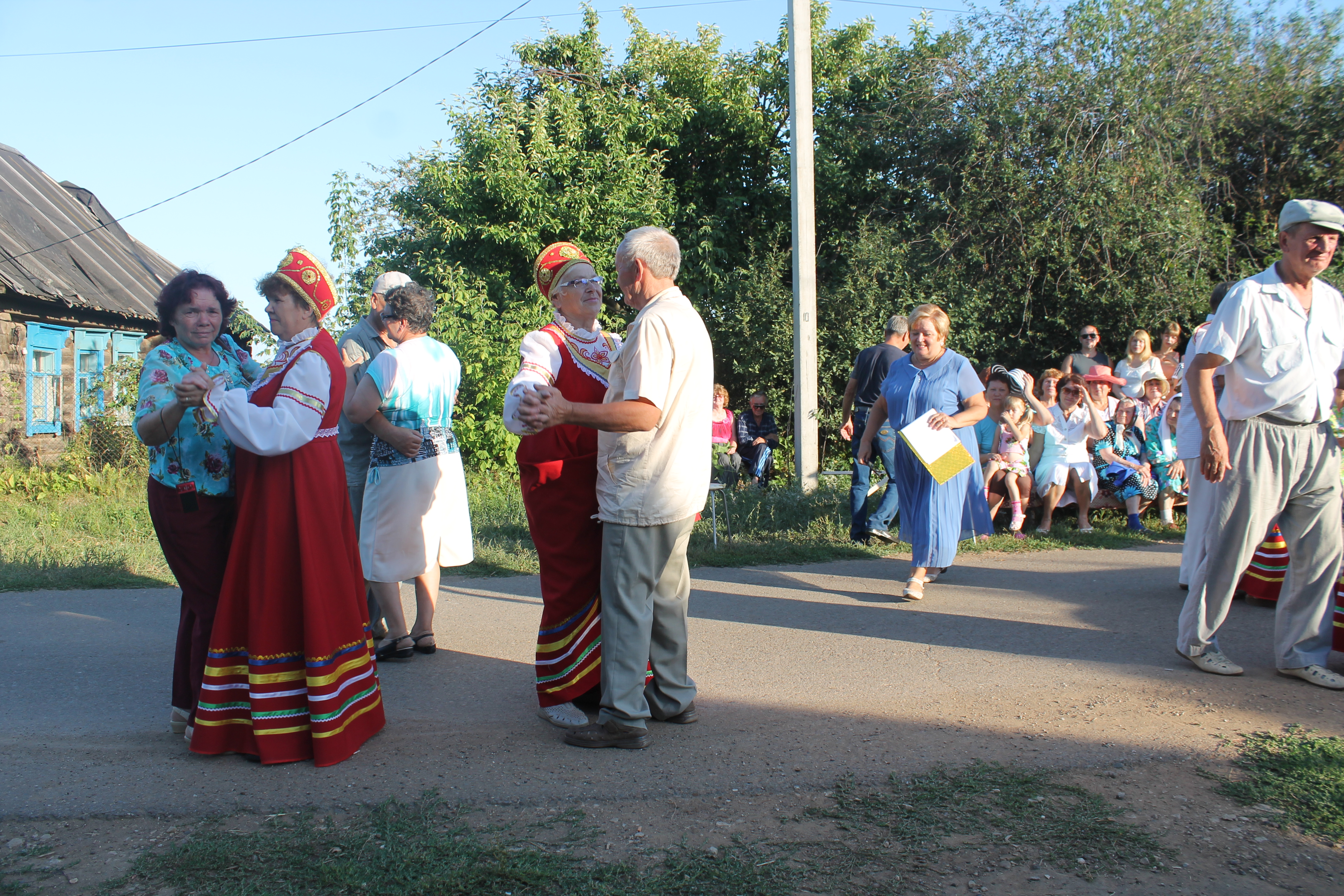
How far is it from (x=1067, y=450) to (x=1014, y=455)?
1.92 ft

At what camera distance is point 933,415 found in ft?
19.8

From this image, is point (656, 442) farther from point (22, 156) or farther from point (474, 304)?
point (22, 156)

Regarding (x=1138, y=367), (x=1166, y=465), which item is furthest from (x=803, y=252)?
(x=1166, y=465)

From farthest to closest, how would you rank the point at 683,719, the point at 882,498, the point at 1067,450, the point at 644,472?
the point at 1067,450, the point at 882,498, the point at 683,719, the point at 644,472

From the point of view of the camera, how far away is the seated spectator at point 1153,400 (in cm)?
962

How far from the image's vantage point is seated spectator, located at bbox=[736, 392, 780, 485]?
12352mm

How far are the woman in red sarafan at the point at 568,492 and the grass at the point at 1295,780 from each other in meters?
2.38

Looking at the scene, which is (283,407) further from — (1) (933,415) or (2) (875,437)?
(2) (875,437)

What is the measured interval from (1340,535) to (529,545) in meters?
5.76

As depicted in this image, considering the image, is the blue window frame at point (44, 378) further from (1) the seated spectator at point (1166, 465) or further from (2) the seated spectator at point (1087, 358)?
(1) the seated spectator at point (1166, 465)

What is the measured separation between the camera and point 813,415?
10047 millimetres

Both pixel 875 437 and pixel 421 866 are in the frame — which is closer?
pixel 421 866

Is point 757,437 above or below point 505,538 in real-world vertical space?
above

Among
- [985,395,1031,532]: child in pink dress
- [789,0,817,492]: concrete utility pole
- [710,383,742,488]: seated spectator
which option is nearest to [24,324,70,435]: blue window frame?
[710,383,742,488]: seated spectator
